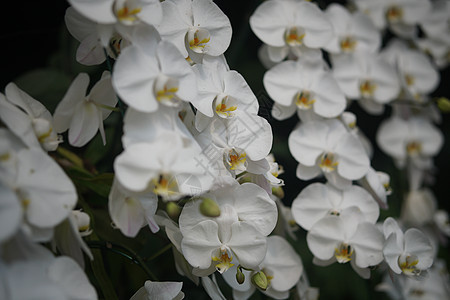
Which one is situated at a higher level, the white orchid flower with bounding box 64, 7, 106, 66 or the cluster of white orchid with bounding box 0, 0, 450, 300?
the white orchid flower with bounding box 64, 7, 106, 66

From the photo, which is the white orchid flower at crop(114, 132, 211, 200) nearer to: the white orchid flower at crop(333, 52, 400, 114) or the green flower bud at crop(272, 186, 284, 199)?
the green flower bud at crop(272, 186, 284, 199)

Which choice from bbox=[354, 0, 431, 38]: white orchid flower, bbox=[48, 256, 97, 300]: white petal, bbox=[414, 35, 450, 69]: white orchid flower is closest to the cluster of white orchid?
bbox=[48, 256, 97, 300]: white petal

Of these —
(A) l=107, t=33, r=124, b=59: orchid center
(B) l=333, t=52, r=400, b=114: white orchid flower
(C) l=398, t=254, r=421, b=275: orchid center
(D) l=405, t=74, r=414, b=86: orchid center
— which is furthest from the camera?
(D) l=405, t=74, r=414, b=86: orchid center

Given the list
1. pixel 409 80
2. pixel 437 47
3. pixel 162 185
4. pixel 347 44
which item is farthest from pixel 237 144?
pixel 437 47

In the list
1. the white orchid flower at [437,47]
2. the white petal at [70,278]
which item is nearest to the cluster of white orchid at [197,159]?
the white petal at [70,278]

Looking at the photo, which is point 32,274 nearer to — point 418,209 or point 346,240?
point 346,240

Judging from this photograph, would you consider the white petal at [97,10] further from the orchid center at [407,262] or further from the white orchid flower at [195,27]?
the orchid center at [407,262]

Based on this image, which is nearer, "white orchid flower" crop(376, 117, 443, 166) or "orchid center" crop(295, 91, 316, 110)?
"orchid center" crop(295, 91, 316, 110)

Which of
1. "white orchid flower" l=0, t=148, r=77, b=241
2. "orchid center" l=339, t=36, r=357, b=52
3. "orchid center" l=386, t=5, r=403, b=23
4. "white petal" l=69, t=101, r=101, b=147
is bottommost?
"orchid center" l=386, t=5, r=403, b=23

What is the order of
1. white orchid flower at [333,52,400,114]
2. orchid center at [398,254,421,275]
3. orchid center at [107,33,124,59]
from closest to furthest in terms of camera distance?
orchid center at [107,33,124,59] < orchid center at [398,254,421,275] < white orchid flower at [333,52,400,114]

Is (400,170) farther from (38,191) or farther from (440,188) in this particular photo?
(38,191)
